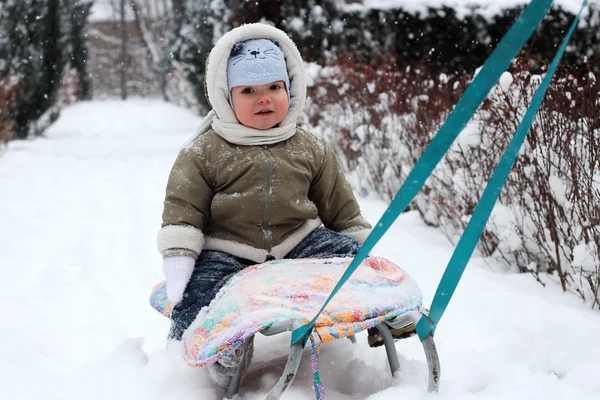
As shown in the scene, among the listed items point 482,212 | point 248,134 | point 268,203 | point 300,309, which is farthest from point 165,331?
point 482,212

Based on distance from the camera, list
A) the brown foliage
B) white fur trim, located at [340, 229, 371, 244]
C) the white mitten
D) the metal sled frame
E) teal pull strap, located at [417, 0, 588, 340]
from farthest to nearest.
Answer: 1. the brown foliage
2. white fur trim, located at [340, 229, 371, 244]
3. the white mitten
4. the metal sled frame
5. teal pull strap, located at [417, 0, 588, 340]

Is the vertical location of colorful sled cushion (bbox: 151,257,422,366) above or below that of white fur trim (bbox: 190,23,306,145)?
below

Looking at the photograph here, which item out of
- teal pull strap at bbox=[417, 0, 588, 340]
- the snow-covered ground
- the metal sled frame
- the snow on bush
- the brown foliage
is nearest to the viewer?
teal pull strap at bbox=[417, 0, 588, 340]

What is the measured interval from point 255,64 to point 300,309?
2.91 feet

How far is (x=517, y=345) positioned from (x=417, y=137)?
2633mm

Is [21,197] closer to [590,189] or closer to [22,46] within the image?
[590,189]

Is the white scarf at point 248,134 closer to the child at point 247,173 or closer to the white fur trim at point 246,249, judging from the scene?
the child at point 247,173

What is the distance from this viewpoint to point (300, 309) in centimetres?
182

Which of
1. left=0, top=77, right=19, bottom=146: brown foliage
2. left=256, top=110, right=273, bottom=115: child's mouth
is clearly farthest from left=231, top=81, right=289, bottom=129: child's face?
left=0, top=77, right=19, bottom=146: brown foliage

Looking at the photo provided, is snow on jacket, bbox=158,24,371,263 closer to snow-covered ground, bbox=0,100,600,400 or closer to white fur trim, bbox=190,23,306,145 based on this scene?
white fur trim, bbox=190,23,306,145

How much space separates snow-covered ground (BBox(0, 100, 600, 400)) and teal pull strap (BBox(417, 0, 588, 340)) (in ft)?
0.95

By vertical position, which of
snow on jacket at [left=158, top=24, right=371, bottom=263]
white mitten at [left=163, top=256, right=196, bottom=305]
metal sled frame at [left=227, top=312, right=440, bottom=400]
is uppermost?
snow on jacket at [left=158, top=24, right=371, bottom=263]

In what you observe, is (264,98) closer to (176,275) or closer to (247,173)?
(247,173)

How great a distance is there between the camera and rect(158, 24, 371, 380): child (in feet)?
7.03
